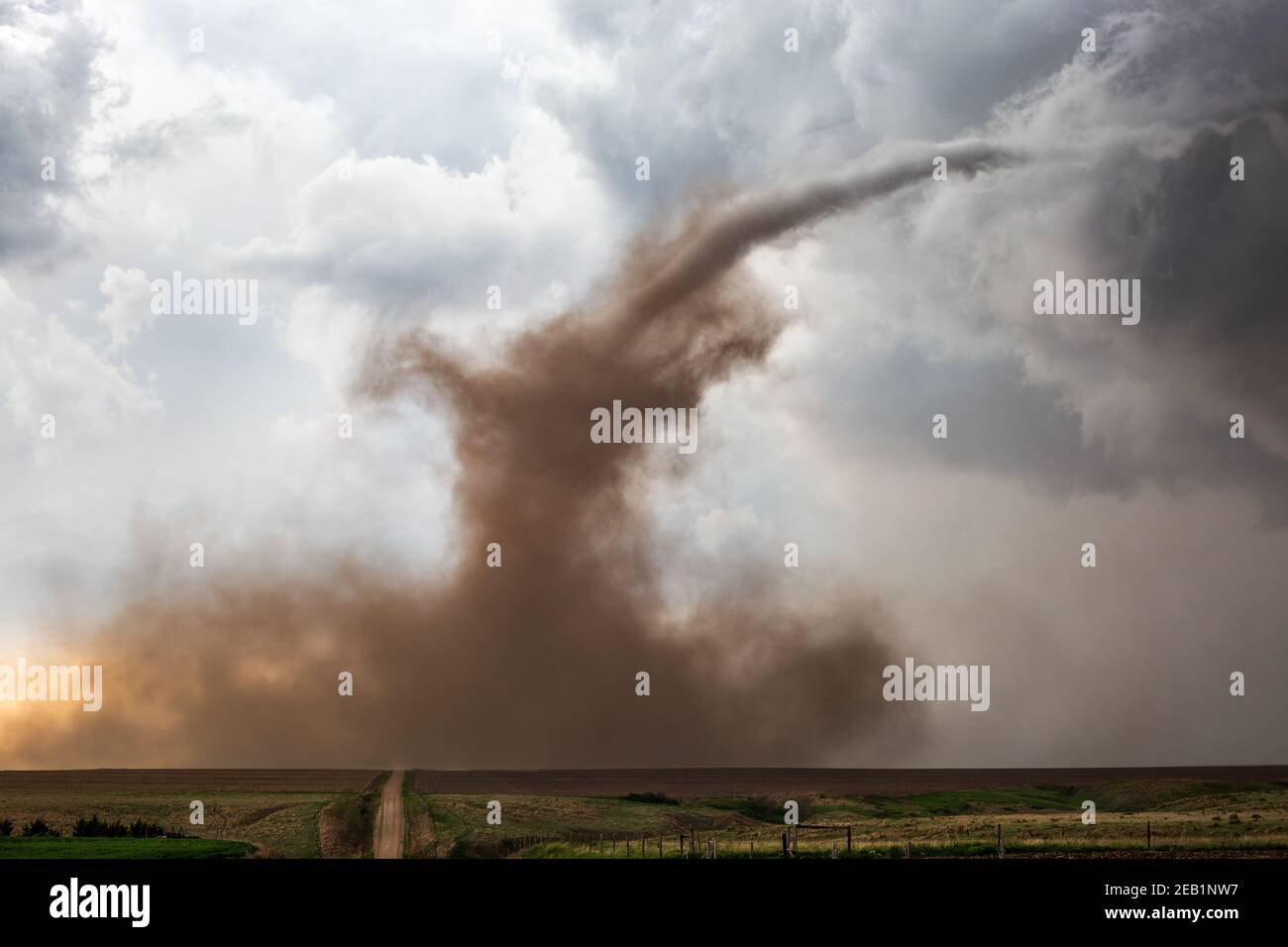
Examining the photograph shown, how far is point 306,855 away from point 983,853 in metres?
54.3

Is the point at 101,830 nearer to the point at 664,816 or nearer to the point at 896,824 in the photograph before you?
the point at 664,816

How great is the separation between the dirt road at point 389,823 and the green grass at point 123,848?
1265 cm

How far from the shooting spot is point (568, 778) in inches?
7510

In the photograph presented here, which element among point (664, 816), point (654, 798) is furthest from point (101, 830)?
point (654, 798)

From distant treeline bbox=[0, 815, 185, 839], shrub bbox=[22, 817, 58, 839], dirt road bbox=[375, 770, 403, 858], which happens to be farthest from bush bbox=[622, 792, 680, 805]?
shrub bbox=[22, 817, 58, 839]

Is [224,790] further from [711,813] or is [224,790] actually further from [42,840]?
[711,813]

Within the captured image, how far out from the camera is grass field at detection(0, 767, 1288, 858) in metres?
73.8

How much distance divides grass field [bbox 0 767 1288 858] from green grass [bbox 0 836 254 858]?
169mm

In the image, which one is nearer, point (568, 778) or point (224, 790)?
point (224, 790)

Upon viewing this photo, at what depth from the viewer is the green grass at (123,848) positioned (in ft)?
268

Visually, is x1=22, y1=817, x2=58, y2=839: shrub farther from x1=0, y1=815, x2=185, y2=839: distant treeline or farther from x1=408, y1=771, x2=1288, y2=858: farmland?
x1=408, y1=771, x2=1288, y2=858: farmland

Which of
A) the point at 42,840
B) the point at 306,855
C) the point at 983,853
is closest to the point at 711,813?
the point at 306,855
